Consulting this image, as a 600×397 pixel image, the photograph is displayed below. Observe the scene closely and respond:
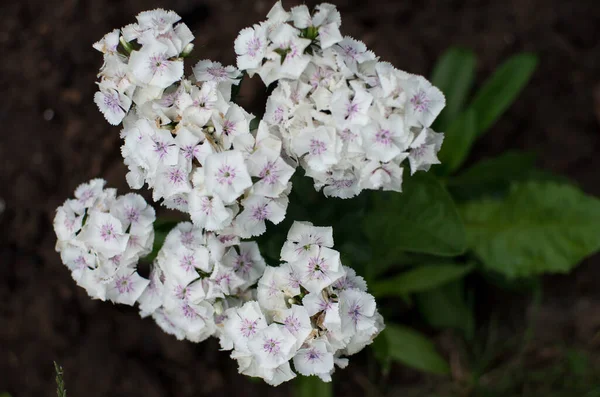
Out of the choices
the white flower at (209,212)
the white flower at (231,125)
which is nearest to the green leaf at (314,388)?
the white flower at (209,212)

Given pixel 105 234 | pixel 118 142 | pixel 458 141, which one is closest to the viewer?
pixel 105 234

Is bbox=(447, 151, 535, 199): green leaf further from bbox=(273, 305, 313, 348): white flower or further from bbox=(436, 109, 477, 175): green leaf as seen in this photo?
bbox=(273, 305, 313, 348): white flower

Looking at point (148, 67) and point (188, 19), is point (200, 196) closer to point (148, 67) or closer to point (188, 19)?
point (148, 67)

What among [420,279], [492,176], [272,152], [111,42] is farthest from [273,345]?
[492,176]

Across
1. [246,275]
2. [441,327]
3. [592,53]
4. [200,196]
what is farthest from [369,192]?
[592,53]

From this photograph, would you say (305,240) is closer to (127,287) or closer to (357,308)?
(357,308)

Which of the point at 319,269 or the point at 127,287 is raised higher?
the point at 319,269

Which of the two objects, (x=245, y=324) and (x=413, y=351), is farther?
(x=413, y=351)
